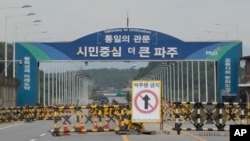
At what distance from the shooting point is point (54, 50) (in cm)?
5659

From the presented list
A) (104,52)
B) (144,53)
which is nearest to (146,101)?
(144,53)

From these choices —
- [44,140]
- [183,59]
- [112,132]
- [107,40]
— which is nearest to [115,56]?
[107,40]

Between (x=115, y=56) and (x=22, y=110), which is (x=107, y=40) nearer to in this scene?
(x=115, y=56)

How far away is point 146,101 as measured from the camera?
2228cm

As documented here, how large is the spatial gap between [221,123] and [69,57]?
32.4m

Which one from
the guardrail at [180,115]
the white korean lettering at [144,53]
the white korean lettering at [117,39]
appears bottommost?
the guardrail at [180,115]

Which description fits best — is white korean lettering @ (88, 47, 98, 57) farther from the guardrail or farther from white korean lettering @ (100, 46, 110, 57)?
the guardrail

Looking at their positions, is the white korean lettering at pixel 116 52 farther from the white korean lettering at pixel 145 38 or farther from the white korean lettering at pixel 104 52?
the white korean lettering at pixel 145 38

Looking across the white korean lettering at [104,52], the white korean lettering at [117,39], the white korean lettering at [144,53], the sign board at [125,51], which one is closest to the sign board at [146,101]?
the sign board at [125,51]

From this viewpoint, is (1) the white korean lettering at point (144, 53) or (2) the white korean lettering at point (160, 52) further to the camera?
(2) the white korean lettering at point (160, 52)

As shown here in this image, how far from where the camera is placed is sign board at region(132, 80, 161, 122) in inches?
875

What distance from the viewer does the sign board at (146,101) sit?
22219 millimetres

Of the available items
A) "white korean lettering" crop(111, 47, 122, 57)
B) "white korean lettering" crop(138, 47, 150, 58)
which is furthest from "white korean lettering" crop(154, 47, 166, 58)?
"white korean lettering" crop(111, 47, 122, 57)

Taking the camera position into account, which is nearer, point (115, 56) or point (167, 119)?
point (167, 119)
